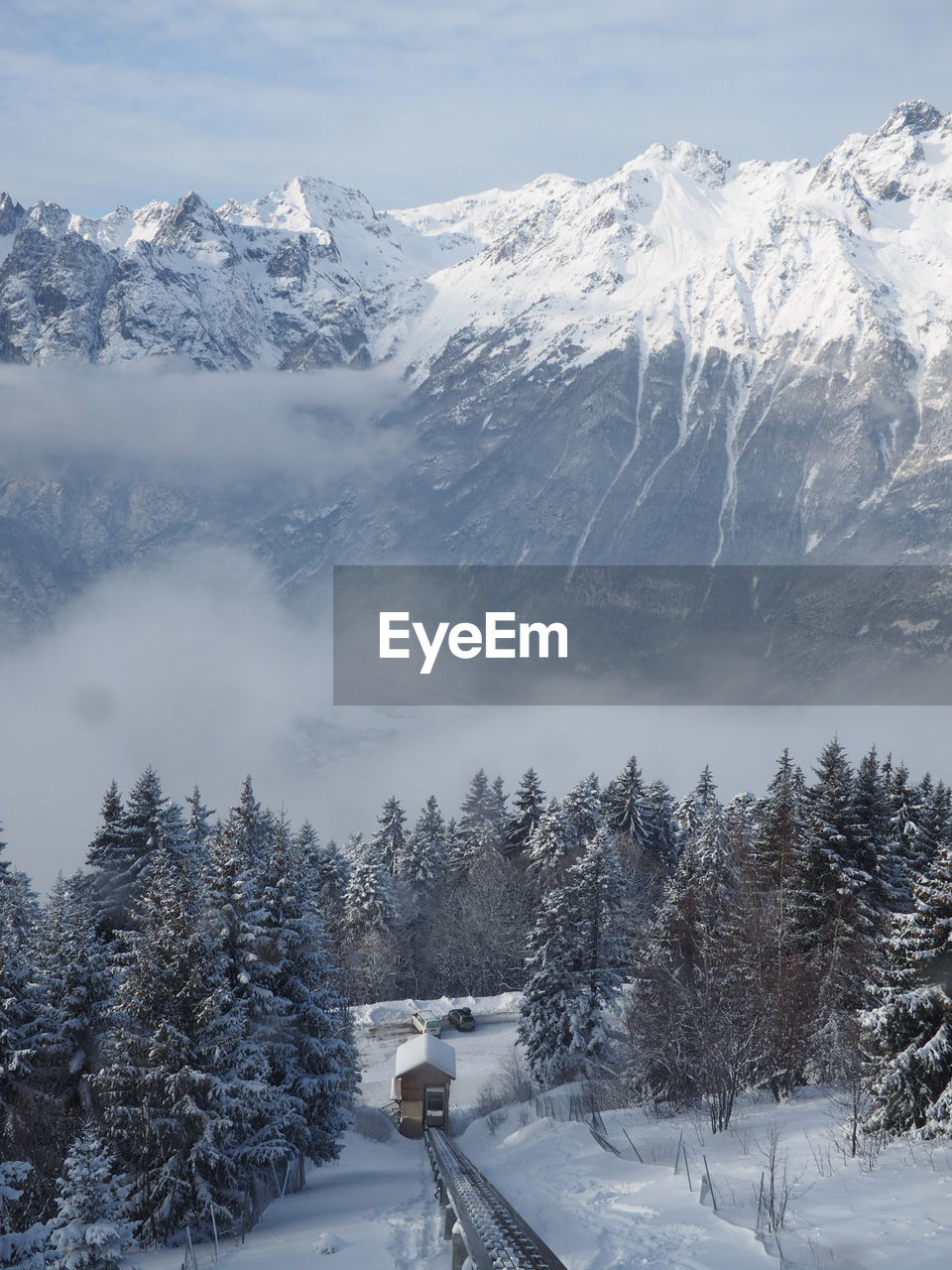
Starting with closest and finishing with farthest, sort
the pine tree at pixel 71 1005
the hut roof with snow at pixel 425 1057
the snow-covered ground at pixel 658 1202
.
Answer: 1. the snow-covered ground at pixel 658 1202
2. the pine tree at pixel 71 1005
3. the hut roof with snow at pixel 425 1057

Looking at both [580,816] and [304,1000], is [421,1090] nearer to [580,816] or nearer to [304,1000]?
[304,1000]

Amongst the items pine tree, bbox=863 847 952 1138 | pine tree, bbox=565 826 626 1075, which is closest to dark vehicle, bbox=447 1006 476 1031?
pine tree, bbox=565 826 626 1075

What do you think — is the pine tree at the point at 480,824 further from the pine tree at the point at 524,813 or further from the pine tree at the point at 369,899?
the pine tree at the point at 369,899

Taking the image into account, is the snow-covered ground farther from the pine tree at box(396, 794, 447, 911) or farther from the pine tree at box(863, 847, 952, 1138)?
the pine tree at box(396, 794, 447, 911)

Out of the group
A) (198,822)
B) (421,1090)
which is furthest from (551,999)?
(198,822)

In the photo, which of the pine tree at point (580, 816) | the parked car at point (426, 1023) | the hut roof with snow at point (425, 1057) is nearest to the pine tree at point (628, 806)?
the pine tree at point (580, 816)

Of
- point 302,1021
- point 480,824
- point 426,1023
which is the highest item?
point 302,1021
